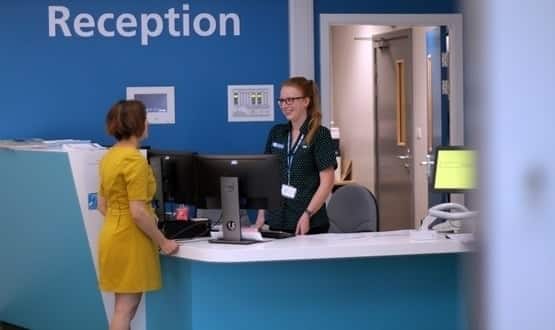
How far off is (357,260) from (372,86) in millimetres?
5682

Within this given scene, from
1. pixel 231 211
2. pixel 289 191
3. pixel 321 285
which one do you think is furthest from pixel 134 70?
pixel 321 285

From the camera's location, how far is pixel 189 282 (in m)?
4.01

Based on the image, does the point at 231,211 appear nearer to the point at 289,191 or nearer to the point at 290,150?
the point at 289,191

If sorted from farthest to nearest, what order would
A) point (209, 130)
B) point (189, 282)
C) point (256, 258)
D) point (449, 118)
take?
point (449, 118)
point (209, 130)
point (189, 282)
point (256, 258)

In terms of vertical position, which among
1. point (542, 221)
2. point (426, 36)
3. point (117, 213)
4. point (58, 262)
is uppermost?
point (426, 36)

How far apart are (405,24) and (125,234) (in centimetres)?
335

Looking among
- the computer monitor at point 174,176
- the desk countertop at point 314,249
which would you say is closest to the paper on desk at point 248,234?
the desk countertop at point 314,249

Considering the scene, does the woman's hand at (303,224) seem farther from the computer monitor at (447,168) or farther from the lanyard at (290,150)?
the computer monitor at (447,168)

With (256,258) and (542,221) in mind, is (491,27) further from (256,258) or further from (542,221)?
(256,258)

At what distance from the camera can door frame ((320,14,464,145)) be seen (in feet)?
21.4

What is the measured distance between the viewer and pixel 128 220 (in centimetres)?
406

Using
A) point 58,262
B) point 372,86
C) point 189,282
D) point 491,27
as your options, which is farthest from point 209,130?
point 491,27

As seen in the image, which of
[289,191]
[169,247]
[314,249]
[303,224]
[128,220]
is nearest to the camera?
[314,249]

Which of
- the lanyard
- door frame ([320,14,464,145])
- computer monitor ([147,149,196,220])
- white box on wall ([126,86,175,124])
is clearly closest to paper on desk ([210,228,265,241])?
computer monitor ([147,149,196,220])
